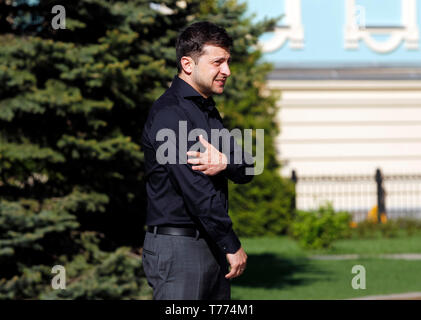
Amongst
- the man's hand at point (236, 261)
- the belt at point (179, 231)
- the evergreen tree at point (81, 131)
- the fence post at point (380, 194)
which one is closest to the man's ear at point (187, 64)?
the belt at point (179, 231)

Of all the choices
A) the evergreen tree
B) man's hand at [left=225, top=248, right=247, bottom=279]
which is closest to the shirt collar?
man's hand at [left=225, top=248, right=247, bottom=279]

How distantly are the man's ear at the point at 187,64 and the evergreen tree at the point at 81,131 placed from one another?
3253mm

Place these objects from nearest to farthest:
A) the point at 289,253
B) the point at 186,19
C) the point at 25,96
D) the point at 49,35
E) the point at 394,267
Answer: the point at 25,96
the point at 49,35
the point at 186,19
the point at 394,267
the point at 289,253

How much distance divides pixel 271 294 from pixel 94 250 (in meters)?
2.46

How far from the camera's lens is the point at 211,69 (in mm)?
3242

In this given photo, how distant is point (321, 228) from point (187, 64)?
9.30 metres

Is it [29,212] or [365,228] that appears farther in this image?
[365,228]

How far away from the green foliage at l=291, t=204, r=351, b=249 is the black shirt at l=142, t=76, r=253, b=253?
9.10 m

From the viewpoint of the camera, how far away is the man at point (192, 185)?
2.99 m

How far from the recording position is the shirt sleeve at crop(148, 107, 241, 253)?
116 inches

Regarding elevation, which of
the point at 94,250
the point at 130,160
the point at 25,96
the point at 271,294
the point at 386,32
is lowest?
the point at 271,294

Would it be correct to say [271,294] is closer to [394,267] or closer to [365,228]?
[394,267]

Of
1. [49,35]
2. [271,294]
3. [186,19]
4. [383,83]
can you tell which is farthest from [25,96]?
[383,83]

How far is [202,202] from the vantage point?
2949mm
